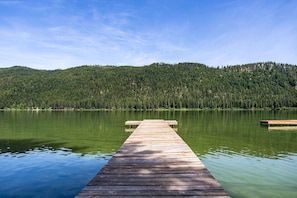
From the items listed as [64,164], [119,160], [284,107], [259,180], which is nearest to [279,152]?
[259,180]

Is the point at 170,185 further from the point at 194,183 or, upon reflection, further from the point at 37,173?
the point at 37,173

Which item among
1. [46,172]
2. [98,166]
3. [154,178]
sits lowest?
[46,172]

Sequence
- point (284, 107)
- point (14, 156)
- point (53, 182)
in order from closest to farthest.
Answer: point (53, 182)
point (14, 156)
point (284, 107)

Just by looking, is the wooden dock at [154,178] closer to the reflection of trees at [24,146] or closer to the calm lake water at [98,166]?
the calm lake water at [98,166]

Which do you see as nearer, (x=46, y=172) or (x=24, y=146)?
(x=46, y=172)

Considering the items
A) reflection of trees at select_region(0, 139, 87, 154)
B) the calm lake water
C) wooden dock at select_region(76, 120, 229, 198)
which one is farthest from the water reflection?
wooden dock at select_region(76, 120, 229, 198)

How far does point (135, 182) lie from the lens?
8.07 m

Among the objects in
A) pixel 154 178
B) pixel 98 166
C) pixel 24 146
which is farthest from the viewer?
pixel 24 146

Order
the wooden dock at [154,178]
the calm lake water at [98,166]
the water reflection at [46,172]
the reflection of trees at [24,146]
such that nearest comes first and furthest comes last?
1. the wooden dock at [154,178]
2. the water reflection at [46,172]
3. the calm lake water at [98,166]
4. the reflection of trees at [24,146]

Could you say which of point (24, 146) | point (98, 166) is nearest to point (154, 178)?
point (98, 166)

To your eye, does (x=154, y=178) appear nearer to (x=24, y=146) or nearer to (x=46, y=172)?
(x=46, y=172)

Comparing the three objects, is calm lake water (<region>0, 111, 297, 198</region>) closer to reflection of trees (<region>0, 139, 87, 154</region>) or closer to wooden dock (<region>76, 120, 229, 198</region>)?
reflection of trees (<region>0, 139, 87, 154</region>)

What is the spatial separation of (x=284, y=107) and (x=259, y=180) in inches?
6557

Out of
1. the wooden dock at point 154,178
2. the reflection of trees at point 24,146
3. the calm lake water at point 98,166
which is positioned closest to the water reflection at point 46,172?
the calm lake water at point 98,166
